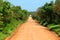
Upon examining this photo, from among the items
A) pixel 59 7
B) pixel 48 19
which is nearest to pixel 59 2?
pixel 59 7

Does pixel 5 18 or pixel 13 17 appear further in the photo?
pixel 13 17

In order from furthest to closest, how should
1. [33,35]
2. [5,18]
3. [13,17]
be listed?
[13,17] → [5,18] → [33,35]

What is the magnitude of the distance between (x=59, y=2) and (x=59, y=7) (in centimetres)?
81

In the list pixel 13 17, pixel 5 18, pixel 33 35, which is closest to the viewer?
pixel 33 35

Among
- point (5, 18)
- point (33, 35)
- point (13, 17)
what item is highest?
point (5, 18)

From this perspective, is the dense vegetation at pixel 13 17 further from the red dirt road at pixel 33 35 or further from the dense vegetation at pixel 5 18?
the red dirt road at pixel 33 35

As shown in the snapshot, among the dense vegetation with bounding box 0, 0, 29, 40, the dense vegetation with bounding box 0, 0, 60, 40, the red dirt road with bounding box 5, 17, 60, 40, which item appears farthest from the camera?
the dense vegetation with bounding box 0, 0, 60, 40

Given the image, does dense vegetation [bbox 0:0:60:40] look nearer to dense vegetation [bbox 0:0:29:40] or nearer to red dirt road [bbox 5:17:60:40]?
dense vegetation [bbox 0:0:29:40]

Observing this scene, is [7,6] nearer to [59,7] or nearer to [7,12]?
[7,12]

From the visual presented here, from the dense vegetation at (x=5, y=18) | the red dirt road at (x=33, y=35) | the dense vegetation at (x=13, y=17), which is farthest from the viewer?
the dense vegetation at (x=13, y=17)

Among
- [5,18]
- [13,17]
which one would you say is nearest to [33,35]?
[5,18]

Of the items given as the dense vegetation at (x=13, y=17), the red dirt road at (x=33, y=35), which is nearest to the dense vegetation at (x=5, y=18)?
the dense vegetation at (x=13, y=17)

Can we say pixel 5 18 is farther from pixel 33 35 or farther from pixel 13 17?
pixel 13 17

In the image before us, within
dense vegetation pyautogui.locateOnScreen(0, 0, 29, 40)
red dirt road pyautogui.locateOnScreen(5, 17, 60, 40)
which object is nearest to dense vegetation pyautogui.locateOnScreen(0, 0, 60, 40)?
dense vegetation pyautogui.locateOnScreen(0, 0, 29, 40)
